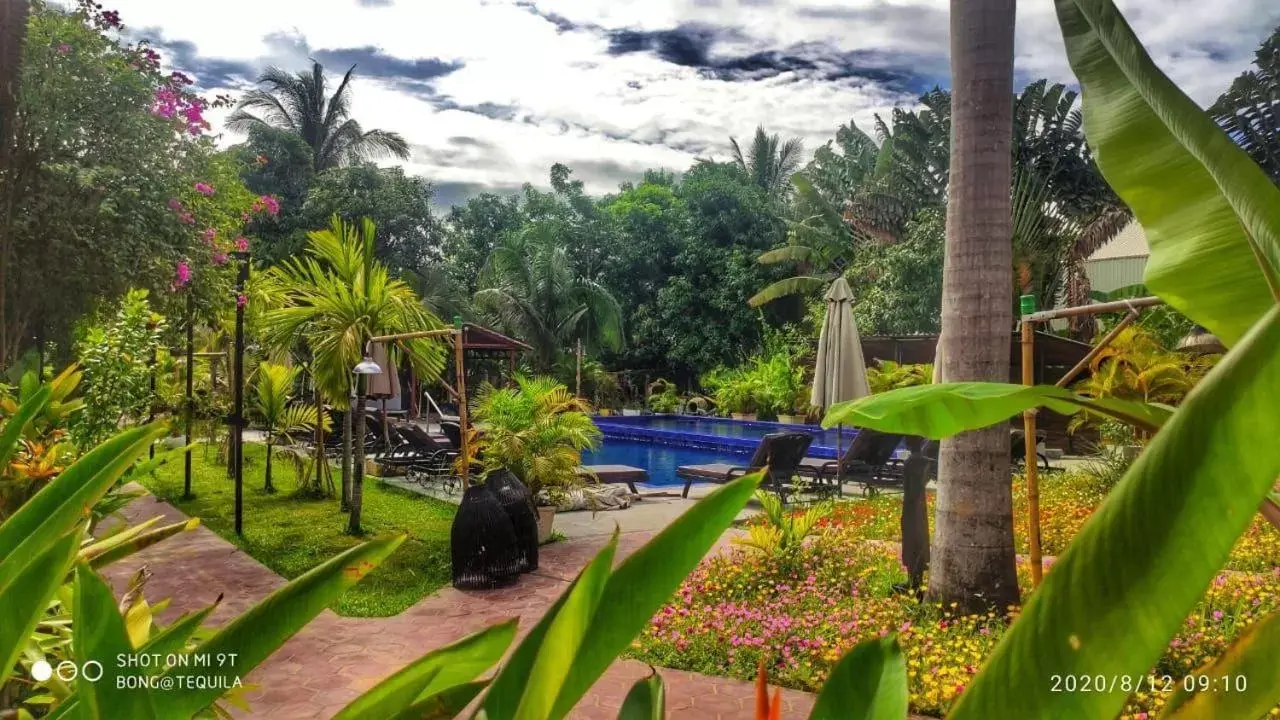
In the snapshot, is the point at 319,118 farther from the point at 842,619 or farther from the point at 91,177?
the point at 842,619

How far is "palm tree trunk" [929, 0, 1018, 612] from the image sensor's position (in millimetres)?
4965

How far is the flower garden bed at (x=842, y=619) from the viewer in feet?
14.7

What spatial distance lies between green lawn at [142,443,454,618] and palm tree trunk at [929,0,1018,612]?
349 cm

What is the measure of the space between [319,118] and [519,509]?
28568 mm

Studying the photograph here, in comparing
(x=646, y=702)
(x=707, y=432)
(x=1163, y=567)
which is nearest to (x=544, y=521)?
(x=646, y=702)

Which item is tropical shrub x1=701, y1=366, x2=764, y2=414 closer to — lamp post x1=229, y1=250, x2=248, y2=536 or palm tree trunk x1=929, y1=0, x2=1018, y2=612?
lamp post x1=229, y1=250, x2=248, y2=536

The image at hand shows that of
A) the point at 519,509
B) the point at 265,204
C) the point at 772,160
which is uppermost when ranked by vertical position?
the point at 772,160

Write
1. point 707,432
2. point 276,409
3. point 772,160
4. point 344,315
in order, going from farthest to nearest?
point 772,160, point 707,432, point 276,409, point 344,315

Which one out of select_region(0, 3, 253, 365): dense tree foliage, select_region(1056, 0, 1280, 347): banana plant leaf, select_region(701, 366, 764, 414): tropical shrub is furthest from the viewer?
select_region(701, 366, 764, 414): tropical shrub

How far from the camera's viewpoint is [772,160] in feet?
122

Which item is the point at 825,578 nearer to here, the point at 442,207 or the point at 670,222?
the point at 670,222

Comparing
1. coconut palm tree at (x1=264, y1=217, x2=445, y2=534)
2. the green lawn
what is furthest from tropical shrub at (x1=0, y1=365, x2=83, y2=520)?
coconut palm tree at (x1=264, y1=217, x2=445, y2=534)

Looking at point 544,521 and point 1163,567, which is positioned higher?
point 1163,567

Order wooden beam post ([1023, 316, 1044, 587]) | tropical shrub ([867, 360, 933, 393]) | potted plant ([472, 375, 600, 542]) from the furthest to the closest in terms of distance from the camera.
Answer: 1. tropical shrub ([867, 360, 933, 393])
2. potted plant ([472, 375, 600, 542])
3. wooden beam post ([1023, 316, 1044, 587])
